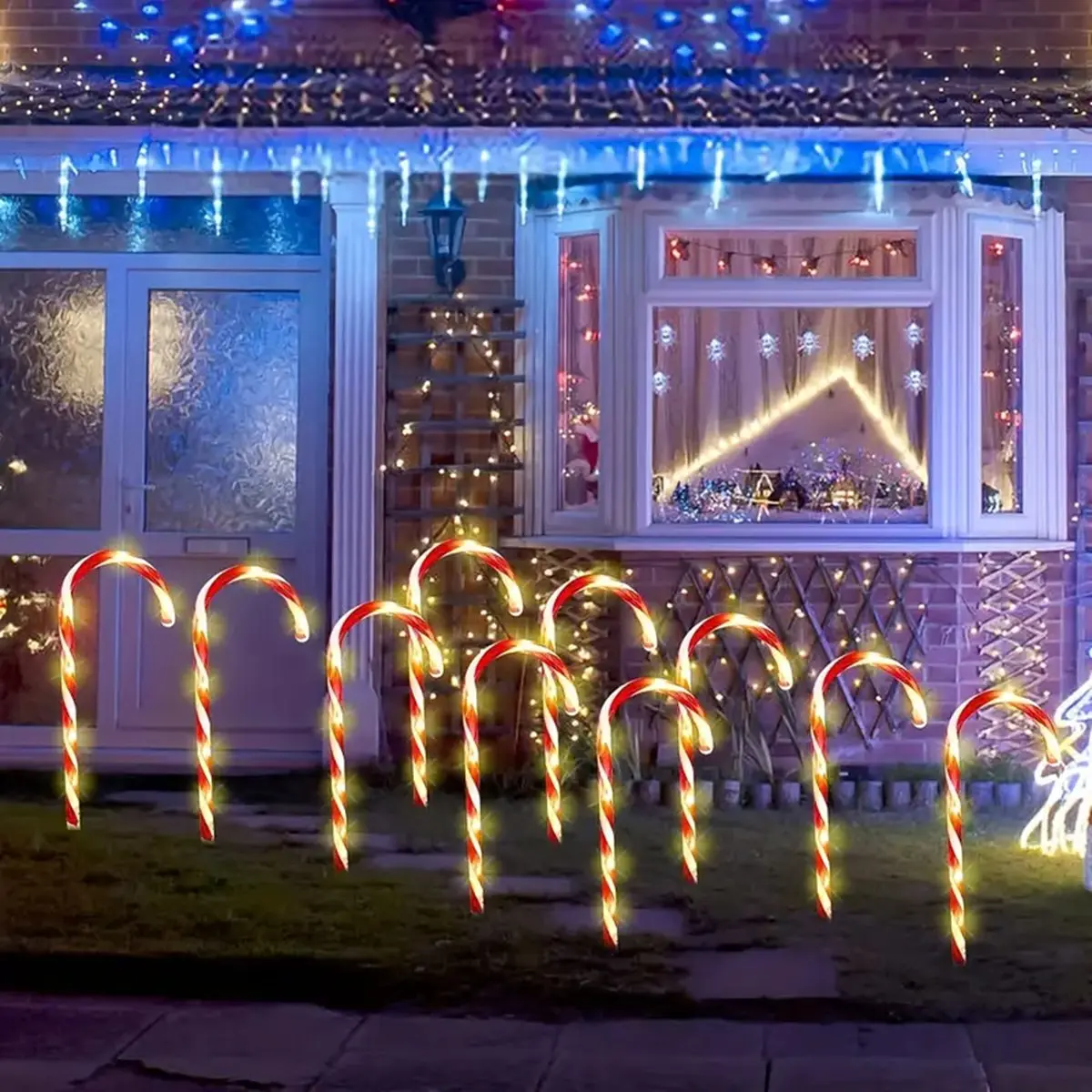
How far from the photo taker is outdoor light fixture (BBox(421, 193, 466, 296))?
8.53m

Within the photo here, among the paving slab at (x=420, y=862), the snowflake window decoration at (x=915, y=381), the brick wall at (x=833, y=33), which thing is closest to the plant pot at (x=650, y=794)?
the paving slab at (x=420, y=862)

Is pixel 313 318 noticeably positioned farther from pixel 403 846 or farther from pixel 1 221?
pixel 403 846

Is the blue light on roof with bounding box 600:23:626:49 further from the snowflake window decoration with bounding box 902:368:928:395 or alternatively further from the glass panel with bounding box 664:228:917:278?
the snowflake window decoration with bounding box 902:368:928:395

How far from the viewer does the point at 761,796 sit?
8.17 metres

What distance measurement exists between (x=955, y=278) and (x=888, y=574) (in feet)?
4.60

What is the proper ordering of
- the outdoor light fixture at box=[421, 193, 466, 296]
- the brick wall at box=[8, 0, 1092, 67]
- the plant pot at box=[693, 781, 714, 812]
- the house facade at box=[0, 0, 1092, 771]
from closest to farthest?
the plant pot at box=[693, 781, 714, 812] < the house facade at box=[0, 0, 1092, 771] < the outdoor light fixture at box=[421, 193, 466, 296] < the brick wall at box=[8, 0, 1092, 67]

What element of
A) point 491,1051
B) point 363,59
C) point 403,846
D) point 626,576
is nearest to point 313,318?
point 363,59

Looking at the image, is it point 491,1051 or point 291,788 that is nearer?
point 491,1051

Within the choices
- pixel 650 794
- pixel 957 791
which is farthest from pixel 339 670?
pixel 650 794

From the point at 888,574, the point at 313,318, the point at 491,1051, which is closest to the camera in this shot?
the point at 491,1051

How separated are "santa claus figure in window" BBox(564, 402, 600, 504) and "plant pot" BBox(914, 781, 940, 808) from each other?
2.00 m

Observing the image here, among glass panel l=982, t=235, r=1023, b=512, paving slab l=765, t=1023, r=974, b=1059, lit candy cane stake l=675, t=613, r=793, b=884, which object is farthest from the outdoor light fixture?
paving slab l=765, t=1023, r=974, b=1059

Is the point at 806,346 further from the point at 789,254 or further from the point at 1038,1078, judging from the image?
the point at 1038,1078

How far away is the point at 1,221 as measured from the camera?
9047 millimetres
